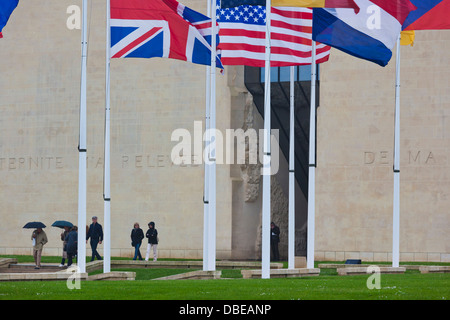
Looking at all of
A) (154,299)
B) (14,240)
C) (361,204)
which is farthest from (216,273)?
(14,240)

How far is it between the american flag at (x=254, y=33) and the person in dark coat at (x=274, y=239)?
43.0ft

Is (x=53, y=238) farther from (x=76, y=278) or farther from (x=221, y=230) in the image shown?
(x=76, y=278)

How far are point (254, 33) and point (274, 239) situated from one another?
14.0 metres

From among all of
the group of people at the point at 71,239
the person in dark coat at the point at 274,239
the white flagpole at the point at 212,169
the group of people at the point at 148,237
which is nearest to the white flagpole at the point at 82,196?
the white flagpole at the point at 212,169

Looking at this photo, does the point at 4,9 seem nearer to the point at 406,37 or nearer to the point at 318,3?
the point at 318,3

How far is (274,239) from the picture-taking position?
35438 mm

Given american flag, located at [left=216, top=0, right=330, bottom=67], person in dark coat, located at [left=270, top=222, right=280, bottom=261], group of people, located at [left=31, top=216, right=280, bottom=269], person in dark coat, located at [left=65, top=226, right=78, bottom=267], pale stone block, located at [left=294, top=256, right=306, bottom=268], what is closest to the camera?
american flag, located at [left=216, top=0, right=330, bottom=67]

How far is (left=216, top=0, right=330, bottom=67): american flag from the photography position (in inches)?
900

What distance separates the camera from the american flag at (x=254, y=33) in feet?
75.0

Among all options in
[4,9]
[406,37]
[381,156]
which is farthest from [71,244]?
[381,156]

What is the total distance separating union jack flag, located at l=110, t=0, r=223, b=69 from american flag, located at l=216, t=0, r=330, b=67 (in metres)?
0.88

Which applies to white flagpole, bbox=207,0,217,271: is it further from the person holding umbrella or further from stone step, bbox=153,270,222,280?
the person holding umbrella

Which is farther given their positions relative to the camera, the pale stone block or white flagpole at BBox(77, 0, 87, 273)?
the pale stone block

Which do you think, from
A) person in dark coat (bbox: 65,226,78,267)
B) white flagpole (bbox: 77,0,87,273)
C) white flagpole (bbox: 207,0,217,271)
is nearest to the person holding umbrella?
person in dark coat (bbox: 65,226,78,267)
